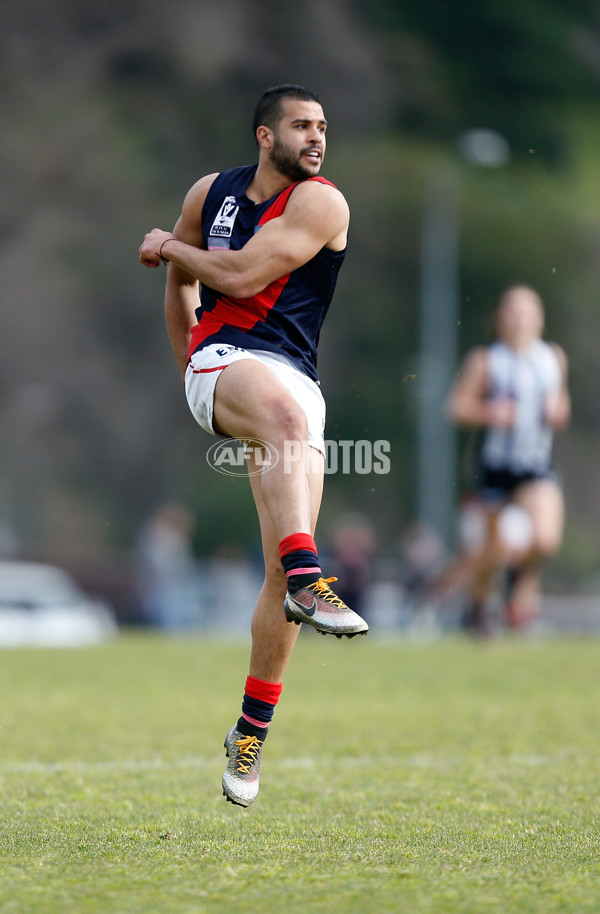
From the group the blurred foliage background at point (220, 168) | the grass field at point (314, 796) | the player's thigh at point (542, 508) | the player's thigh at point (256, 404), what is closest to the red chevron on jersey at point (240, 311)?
the player's thigh at point (256, 404)

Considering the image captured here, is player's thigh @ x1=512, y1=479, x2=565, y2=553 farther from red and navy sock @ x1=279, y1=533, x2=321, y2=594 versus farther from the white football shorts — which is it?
red and navy sock @ x1=279, y1=533, x2=321, y2=594

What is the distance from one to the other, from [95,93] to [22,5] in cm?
208

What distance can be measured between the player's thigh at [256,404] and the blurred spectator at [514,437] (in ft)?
17.2

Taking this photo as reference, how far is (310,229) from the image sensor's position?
4.57 meters

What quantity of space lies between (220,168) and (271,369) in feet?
60.0

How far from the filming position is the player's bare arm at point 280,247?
4535 mm

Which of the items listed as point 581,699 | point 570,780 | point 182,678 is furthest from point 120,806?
point 182,678

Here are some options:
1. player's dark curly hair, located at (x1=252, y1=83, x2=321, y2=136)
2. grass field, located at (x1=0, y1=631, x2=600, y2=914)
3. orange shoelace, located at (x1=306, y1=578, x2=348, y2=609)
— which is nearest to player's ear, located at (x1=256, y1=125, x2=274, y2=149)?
player's dark curly hair, located at (x1=252, y1=83, x2=321, y2=136)

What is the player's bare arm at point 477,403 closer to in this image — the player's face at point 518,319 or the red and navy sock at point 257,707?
the player's face at point 518,319

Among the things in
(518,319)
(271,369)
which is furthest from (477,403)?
(271,369)

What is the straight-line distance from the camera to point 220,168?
2228cm

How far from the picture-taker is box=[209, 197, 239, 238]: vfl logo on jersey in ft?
15.6

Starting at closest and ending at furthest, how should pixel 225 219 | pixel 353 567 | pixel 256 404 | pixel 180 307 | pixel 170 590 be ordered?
pixel 256 404 < pixel 225 219 < pixel 180 307 < pixel 353 567 < pixel 170 590

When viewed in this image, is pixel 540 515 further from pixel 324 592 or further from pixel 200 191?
pixel 324 592
